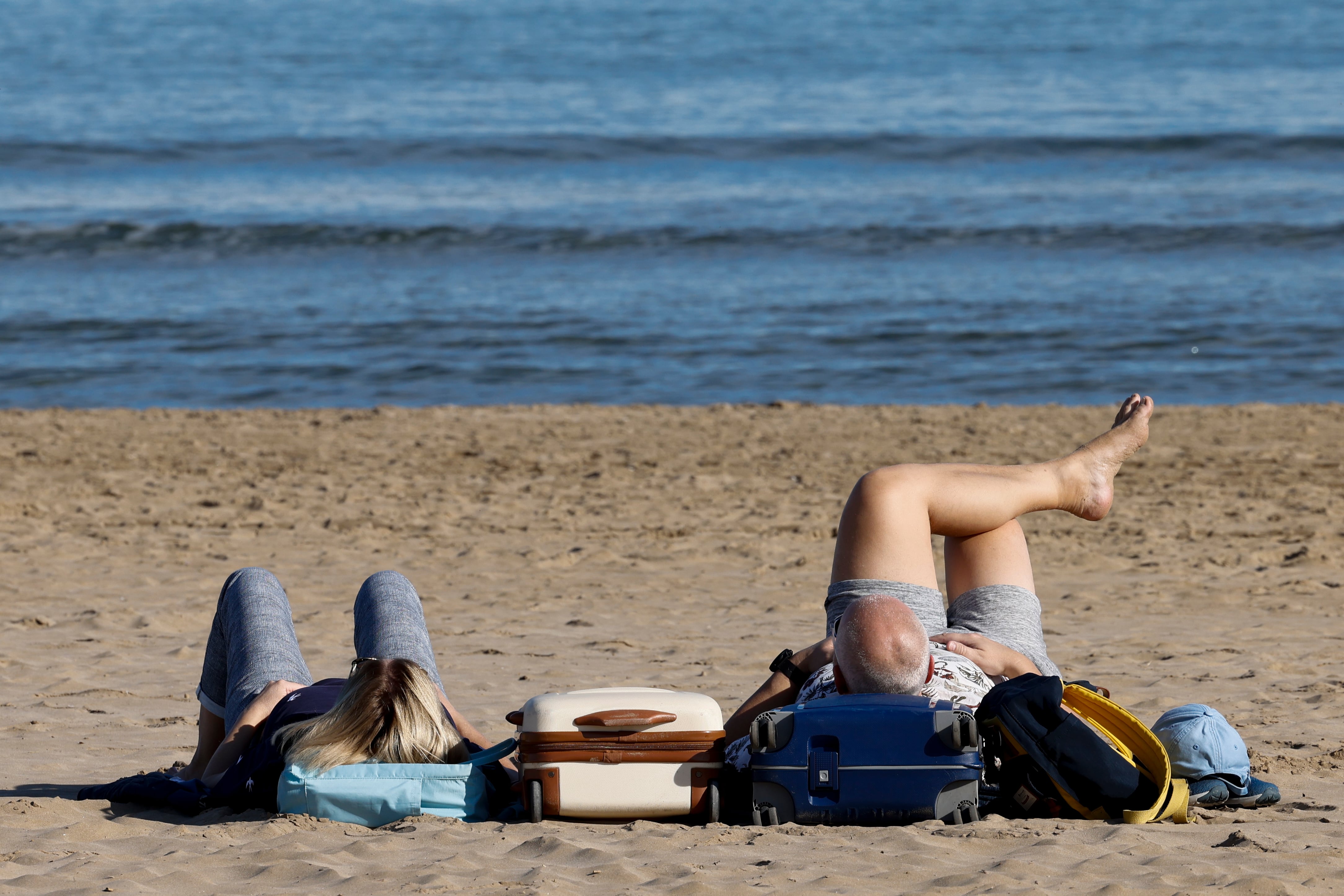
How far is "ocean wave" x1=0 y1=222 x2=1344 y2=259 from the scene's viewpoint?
21500 mm

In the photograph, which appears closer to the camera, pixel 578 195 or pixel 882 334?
pixel 882 334

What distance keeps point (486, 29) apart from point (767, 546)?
143ft

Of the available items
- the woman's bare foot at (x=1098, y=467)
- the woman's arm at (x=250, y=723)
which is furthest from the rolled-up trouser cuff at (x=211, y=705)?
the woman's bare foot at (x=1098, y=467)

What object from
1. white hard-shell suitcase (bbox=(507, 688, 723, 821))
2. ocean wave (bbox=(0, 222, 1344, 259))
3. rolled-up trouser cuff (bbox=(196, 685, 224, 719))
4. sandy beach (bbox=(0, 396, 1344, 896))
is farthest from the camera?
ocean wave (bbox=(0, 222, 1344, 259))

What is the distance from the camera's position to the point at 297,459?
1063 centimetres

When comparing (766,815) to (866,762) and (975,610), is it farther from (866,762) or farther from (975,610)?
(975,610)

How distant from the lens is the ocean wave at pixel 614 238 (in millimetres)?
21500

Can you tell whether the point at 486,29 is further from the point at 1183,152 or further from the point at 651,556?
the point at 651,556

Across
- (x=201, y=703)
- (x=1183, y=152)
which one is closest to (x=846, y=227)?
(x=1183, y=152)

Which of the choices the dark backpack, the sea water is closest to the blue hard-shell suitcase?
the dark backpack

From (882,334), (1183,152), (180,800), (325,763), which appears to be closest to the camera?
(325,763)

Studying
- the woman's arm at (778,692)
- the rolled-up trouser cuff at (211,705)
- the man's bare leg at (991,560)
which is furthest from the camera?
the man's bare leg at (991,560)

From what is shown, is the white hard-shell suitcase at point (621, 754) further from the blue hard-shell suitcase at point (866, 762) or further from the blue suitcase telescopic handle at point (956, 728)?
the blue suitcase telescopic handle at point (956, 728)

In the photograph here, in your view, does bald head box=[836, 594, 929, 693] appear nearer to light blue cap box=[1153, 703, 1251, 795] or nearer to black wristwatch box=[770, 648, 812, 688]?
black wristwatch box=[770, 648, 812, 688]
